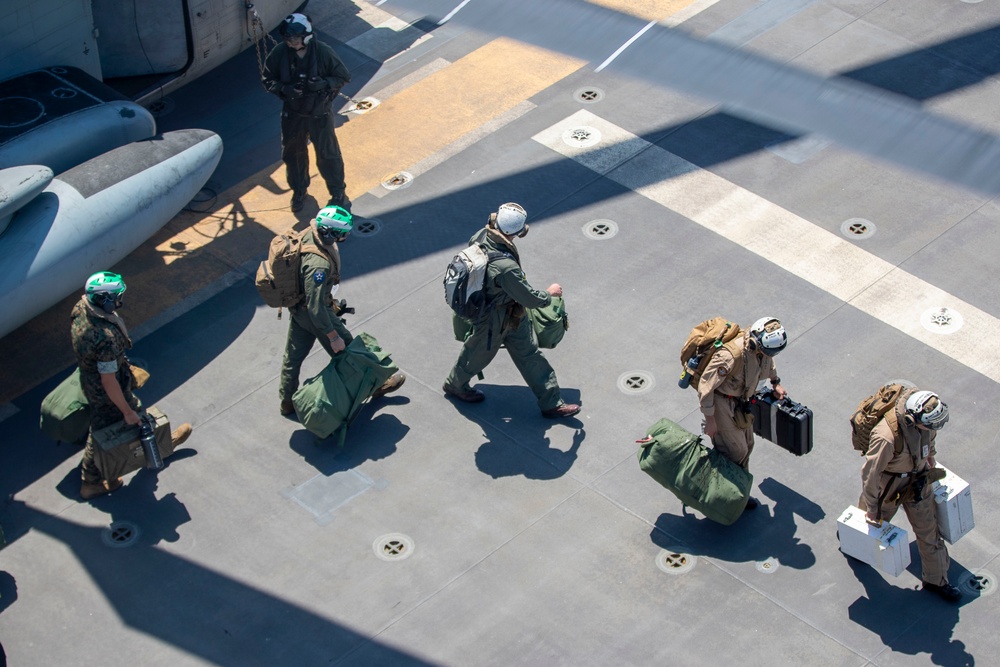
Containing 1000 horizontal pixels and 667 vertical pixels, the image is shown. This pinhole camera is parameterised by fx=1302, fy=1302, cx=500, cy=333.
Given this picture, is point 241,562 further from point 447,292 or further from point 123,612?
point 447,292

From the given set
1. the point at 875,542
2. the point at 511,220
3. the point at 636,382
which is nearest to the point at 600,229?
the point at 636,382

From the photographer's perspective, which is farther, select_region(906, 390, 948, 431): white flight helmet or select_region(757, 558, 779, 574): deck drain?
select_region(757, 558, 779, 574): deck drain

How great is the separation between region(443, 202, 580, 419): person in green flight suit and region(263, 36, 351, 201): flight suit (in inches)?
94.4

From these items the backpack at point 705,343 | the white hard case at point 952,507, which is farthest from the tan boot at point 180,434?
the white hard case at point 952,507

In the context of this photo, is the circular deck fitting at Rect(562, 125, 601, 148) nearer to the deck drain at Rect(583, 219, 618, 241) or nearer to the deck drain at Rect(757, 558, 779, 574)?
the deck drain at Rect(583, 219, 618, 241)

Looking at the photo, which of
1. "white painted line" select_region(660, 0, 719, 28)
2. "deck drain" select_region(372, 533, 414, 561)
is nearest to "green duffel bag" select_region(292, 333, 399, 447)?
"deck drain" select_region(372, 533, 414, 561)

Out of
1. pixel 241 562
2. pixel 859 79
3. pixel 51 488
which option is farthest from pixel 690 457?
pixel 859 79

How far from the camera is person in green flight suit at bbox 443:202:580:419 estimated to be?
A: 813 centimetres

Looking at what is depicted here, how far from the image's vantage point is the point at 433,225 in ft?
34.4

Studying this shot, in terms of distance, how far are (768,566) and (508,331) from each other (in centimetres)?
220

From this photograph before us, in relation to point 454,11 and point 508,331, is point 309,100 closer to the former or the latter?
point 454,11

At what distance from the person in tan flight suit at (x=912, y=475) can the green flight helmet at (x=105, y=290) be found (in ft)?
14.6

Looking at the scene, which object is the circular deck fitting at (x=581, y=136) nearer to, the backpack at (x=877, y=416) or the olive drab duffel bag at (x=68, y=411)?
the olive drab duffel bag at (x=68, y=411)

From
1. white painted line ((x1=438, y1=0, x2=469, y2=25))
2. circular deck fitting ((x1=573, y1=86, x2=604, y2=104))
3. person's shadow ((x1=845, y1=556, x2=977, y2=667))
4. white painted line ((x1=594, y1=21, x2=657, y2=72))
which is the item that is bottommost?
person's shadow ((x1=845, y1=556, x2=977, y2=667))
